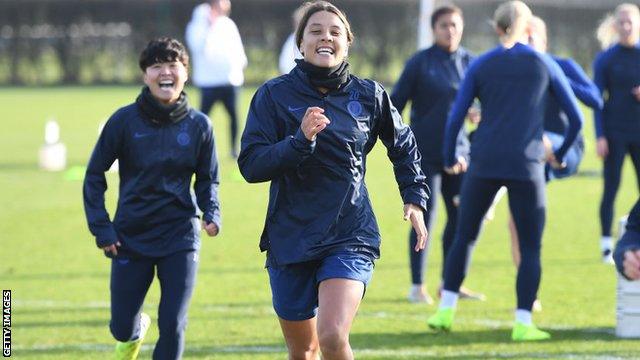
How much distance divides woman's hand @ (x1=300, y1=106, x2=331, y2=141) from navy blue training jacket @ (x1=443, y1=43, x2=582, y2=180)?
3.12 m

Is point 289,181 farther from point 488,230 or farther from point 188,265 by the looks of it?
point 488,230

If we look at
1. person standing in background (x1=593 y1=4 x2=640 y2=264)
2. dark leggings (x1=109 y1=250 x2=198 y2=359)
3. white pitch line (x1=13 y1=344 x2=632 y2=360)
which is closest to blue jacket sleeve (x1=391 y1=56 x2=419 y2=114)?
white pitch line (x1=13 y1=344 x2=632 y2=360)

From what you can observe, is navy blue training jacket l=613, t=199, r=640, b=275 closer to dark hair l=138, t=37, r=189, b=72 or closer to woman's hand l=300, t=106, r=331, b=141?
woman's hand l=300, t=106, r=331, b=141

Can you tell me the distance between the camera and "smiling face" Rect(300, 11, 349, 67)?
21.0 feet

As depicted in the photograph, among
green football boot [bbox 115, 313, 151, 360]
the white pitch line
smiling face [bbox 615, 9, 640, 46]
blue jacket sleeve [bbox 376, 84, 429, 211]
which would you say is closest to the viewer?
blue jacket sleeve [bbox 376, 84, 429, 211]

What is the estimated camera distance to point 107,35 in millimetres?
38719

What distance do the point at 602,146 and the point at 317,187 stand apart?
6.40 metres

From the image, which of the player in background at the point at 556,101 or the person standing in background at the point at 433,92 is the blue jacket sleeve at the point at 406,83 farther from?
the player in background at the point at 556,101

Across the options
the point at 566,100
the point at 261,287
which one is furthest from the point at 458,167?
the point at 261,287

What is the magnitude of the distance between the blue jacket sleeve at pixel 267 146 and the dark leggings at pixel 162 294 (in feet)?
4.21

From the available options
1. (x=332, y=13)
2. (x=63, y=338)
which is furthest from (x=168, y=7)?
(x=332, y=13)

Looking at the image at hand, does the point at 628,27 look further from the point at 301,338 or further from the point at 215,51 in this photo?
the point at 215,51

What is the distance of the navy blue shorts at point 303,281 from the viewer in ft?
21.0

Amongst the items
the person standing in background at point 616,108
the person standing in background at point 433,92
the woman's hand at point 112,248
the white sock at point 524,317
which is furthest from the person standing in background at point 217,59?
the woman's hand at point 112,248
